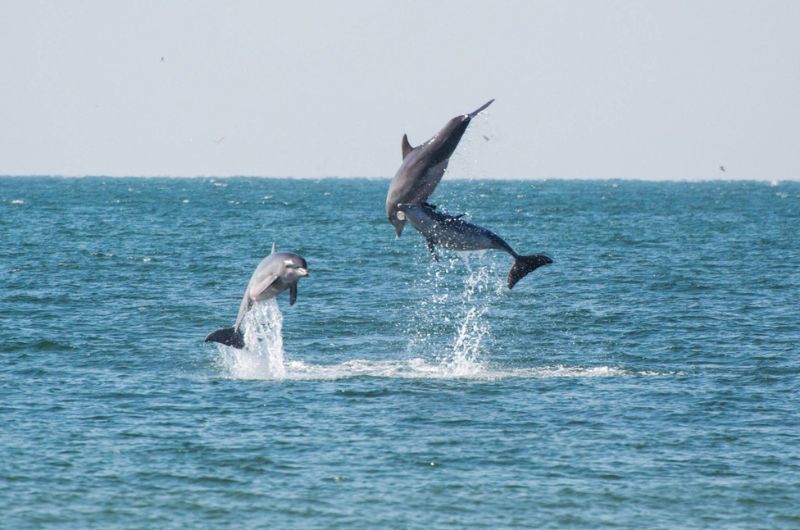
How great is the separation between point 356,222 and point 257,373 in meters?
87.3

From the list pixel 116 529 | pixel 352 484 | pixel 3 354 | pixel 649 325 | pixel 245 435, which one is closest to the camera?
pixel 116 529

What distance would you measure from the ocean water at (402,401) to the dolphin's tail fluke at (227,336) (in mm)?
1817

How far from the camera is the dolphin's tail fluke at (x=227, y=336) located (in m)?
28.3

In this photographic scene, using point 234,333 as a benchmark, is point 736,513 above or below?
below

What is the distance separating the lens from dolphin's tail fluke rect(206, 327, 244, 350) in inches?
1114

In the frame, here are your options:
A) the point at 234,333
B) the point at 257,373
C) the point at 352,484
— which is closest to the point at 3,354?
the point at 257,373

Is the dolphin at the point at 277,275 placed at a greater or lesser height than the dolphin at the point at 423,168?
lesser

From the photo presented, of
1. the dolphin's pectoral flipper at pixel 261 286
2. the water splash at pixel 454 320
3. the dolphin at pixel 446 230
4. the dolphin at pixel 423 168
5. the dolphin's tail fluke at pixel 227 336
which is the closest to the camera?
the dolphin at pixel 423 168

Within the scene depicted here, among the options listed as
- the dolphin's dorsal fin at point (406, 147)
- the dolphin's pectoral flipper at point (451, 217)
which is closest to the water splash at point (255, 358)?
the dolphin's pectoral flipper at point (451, 217)

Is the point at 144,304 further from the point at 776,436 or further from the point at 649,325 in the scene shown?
the point at 776,436

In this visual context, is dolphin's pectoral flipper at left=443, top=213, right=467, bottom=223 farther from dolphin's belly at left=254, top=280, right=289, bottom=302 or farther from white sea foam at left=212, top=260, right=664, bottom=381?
white sea foam at left=212, top=260, right=664, bottom=381

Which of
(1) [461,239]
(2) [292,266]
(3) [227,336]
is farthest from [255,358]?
(1) [461,239]

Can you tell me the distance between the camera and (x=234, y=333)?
28578 mm

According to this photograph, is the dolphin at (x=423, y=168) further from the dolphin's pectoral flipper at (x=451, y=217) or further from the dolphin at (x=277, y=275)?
the dolphin at (x=277, y=275)
